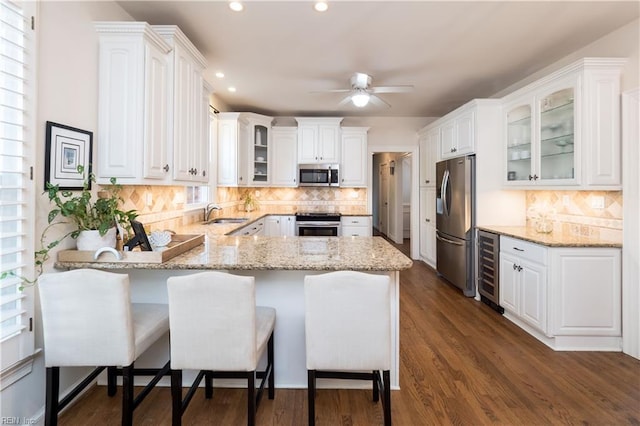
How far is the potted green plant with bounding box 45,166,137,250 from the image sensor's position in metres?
1.82

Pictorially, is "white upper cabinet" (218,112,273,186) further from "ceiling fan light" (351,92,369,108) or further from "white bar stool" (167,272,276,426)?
"white bar stool" (167,272,276,426)

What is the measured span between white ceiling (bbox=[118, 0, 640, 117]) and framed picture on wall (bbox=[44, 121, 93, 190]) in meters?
1.15

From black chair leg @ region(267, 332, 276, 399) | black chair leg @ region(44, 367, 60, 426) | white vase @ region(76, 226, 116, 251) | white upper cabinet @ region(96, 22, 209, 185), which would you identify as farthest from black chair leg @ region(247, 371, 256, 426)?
white upper cabinet @ region(96, 22, 209, 185)

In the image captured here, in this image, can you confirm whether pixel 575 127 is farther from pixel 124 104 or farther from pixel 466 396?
pixel 124 104

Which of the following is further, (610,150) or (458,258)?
(458,258)

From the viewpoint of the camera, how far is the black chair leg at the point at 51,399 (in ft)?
5.20

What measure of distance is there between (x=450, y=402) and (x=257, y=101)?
448 centimetres

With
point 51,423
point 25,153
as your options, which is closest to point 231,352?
point 51,423

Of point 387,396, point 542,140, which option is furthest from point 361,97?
point 387,396

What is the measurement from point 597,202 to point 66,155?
13.9ft

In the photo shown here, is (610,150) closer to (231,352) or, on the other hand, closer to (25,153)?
(231,352)

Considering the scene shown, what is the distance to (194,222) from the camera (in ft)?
12.9

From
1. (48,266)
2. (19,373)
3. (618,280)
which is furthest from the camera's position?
(618,280)

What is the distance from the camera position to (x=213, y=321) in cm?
155
